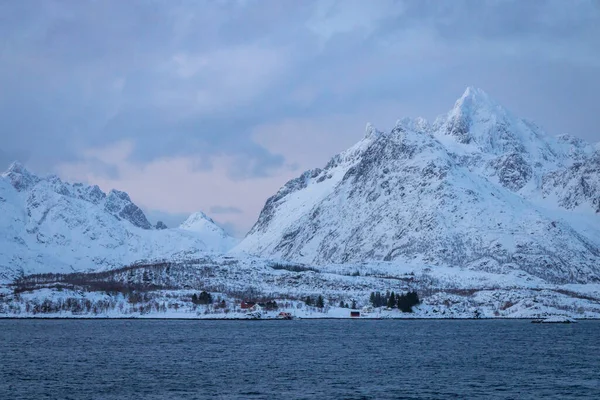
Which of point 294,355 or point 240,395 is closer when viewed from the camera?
point 240,395

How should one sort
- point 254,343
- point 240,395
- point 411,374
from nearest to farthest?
point 240,395, point 411,374, point 254,343

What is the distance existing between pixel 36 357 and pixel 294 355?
45.6 m

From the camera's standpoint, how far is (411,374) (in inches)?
4564

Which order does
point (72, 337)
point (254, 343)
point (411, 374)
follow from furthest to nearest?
point (72, 337) < point (254, 343) < point (411, 374)

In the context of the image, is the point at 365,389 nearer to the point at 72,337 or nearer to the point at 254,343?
the point at 254,343

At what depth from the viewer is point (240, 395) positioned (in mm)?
94312

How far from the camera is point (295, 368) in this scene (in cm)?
12294

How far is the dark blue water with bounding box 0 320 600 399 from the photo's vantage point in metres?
97.4

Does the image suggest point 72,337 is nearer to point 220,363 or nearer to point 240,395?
point 220,363

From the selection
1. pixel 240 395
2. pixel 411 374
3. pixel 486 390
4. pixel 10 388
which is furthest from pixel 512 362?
pixel 10 388

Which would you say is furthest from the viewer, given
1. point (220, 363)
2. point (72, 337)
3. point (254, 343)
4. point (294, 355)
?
point (72, 337)

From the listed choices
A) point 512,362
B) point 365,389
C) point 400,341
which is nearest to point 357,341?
point 400,341

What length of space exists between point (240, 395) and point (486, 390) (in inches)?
1231

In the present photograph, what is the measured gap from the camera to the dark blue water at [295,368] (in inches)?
3834
